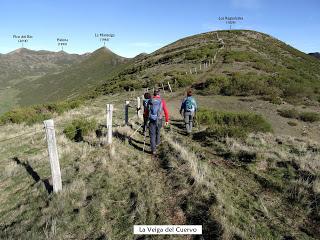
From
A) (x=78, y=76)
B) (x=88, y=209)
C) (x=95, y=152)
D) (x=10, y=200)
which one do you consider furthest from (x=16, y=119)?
(x=78, y=76)

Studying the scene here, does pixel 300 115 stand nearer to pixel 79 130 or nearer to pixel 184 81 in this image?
pixel 184 81

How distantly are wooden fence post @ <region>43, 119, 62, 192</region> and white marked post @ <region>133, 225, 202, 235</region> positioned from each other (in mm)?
2974

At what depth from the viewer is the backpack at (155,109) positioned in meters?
11.5

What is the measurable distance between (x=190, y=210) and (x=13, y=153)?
9.41m

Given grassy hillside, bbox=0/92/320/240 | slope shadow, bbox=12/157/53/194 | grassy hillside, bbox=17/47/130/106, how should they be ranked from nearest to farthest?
grassy hillside, bbox=0/92/320/240 < slope shadow, bbox=12/157/53/194 < grassy hillside, bbox=17/47/130/106

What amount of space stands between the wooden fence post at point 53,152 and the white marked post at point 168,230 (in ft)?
9.76

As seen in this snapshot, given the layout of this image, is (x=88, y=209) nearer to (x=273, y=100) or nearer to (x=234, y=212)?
(x=234, y=212)

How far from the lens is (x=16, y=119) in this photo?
2538 cm

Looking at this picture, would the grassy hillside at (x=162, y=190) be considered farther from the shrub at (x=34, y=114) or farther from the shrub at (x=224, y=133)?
the shrub at (x=34, y=114)

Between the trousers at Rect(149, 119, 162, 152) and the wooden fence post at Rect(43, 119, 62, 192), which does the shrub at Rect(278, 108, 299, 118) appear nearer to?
the trousers at Rect(149, 119, 162, 152)

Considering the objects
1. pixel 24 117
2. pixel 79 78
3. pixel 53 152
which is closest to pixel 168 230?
pixel 53 152

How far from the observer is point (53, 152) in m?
8.18

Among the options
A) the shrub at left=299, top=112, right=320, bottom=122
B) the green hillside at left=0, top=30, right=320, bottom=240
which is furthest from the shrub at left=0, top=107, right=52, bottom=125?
the shrub at left=299, top=112, right=320, bottom=122

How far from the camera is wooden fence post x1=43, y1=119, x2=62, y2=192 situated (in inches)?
313
